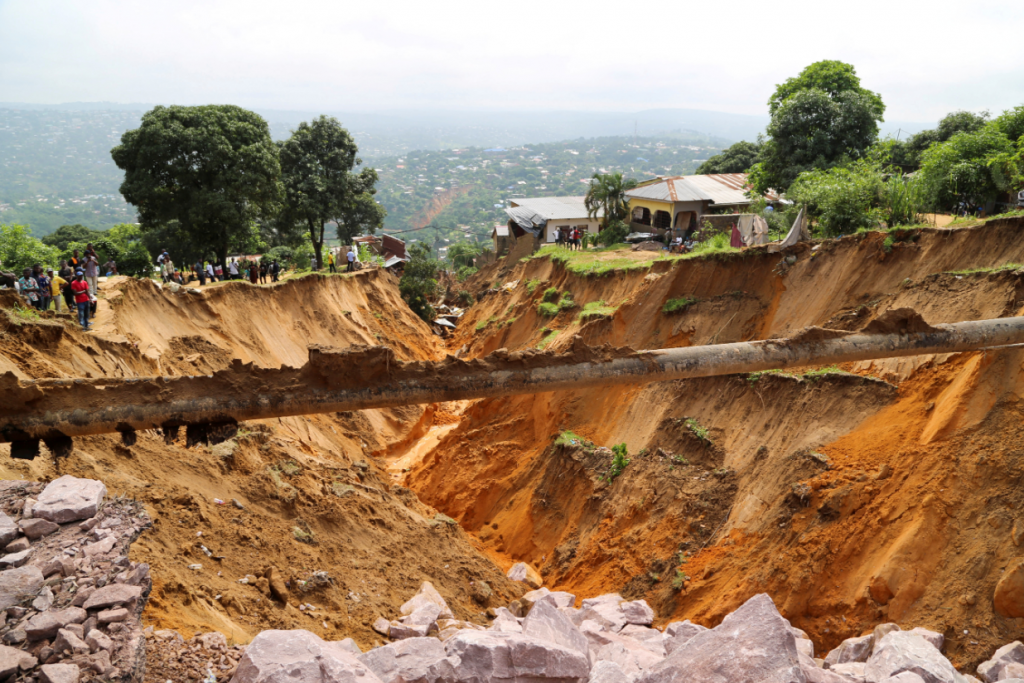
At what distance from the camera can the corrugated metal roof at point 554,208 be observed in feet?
144

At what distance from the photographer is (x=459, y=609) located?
11.4m

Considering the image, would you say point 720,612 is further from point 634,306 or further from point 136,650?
point 634,306

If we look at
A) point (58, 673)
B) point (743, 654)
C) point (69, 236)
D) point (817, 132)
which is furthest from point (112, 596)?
point (69, 236)

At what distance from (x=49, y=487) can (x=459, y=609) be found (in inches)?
268

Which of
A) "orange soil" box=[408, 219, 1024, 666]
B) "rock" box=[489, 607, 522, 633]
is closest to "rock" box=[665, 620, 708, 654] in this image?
"orange soil" box=[408, 219, 1024, 666]

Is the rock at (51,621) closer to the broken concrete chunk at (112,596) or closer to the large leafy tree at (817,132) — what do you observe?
the broken concrete chunk at (112,596)

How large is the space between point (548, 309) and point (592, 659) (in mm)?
18138

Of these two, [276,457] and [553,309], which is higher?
[553,309]

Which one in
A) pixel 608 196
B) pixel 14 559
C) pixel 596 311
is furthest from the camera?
pixel 608 196

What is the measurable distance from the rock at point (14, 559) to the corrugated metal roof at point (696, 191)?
3434 centimetres

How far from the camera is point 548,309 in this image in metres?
25.5

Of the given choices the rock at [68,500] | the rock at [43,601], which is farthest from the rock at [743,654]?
the rock at [68,500]

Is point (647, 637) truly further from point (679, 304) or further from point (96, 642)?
point (679, 304)

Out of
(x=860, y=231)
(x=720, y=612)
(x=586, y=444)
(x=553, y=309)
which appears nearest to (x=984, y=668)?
(x=720, y=612)
